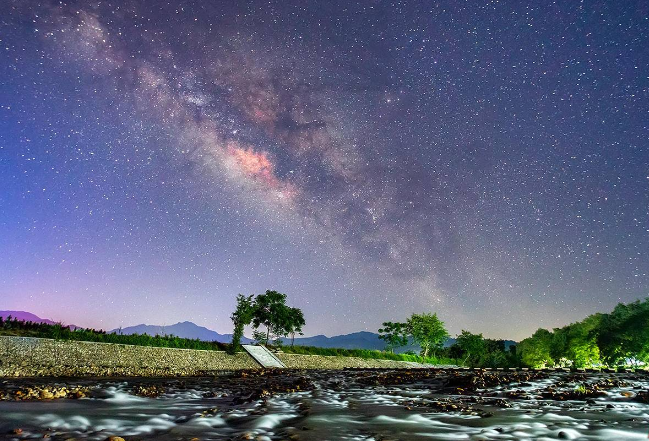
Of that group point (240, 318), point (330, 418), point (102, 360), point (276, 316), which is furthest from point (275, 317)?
point (330, 418)

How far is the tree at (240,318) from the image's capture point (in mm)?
50875

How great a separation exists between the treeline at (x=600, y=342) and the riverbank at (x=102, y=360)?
162 ft

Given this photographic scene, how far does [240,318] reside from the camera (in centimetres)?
5534

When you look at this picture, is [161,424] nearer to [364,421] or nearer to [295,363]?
[364,421]

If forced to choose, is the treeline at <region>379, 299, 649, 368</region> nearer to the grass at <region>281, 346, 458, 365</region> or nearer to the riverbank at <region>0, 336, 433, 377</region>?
the grass at <region>281, 346, 458, 365</region>

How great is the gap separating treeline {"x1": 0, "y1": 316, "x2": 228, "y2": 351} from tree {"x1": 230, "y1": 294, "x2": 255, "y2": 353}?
312 inches

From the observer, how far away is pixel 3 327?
30281 millimetres

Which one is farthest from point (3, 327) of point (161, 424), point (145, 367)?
point (161, 424)

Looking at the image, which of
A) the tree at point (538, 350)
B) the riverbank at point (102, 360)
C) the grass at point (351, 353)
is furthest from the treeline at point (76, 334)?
the tree at point (538, 350)

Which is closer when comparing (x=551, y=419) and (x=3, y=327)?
(x=551, y=419)

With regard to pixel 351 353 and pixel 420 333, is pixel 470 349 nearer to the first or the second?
pixel 420 333

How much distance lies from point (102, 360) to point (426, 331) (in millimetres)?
89347

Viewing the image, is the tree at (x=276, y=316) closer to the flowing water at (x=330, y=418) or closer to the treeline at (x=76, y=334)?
the treeline at (x=76, y=334)

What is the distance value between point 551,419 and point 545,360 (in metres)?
75.6
